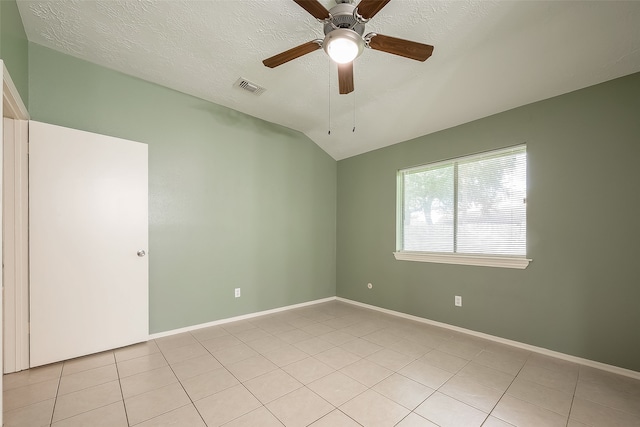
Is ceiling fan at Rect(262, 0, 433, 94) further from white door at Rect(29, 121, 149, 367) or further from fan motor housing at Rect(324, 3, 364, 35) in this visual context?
white door at Rect(29, 121, 149, 367)

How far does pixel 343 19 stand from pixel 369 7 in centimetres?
23

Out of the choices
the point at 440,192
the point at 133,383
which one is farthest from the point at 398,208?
the point at 133,383

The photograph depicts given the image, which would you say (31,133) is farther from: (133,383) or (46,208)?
(133,383)

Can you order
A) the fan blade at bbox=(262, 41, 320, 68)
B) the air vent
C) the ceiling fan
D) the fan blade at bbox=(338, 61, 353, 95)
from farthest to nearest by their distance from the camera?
the air vent < the fan blade at bbox=(338, 61, 353, 95) < the fan blade at bbox=(262, 41, 320, 68) < the ceiling fan

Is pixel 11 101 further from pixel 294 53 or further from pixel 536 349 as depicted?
pixel 536 349

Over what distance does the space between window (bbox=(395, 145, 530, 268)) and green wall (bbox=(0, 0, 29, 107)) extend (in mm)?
3936

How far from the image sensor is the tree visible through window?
9.38 feet

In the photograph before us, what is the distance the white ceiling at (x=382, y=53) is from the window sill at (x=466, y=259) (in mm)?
1597

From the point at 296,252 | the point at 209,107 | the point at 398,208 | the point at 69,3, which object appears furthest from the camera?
the point at 296,252

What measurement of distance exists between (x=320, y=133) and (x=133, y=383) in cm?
367

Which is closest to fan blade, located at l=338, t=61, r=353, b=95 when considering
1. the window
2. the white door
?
the window

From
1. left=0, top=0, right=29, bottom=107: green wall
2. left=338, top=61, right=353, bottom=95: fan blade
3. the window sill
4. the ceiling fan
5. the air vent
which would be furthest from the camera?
the air vent

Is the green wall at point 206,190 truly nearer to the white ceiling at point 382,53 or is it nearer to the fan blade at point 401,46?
the white ceiling at point 382,53

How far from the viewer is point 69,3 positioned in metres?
1.99
